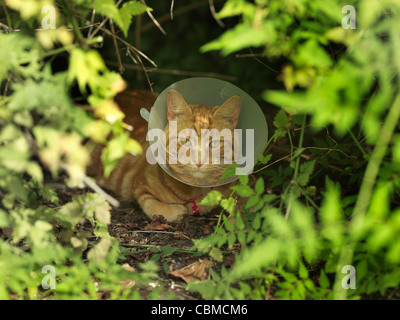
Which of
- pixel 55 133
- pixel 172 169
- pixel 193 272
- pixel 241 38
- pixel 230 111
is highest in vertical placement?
pixel 230 111

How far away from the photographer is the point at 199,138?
297 centimetres

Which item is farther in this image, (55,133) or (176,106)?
(176,106)

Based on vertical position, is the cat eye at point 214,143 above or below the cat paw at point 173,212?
above

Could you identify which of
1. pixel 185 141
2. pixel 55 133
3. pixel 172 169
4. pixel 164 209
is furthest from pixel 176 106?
pixel 55 133

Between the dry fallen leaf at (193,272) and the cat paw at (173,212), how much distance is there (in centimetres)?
77

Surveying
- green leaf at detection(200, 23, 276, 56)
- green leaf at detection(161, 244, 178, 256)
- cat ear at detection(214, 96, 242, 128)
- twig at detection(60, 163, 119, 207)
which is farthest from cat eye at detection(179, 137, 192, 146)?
green leaf at detection(200, 23, 276, 56)

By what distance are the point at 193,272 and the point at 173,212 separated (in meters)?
0.89

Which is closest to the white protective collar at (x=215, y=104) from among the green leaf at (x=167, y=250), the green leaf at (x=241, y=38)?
the green leaf at (x=167, y=250)

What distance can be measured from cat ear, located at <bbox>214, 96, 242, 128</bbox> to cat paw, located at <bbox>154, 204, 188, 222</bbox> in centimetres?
76

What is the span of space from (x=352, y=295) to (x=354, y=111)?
100 centimetres

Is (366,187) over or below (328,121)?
below

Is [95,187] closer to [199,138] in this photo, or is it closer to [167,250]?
[167,250]

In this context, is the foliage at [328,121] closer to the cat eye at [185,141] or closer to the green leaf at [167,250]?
the green leaf at [167,250]

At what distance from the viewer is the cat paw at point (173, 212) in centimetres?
308
